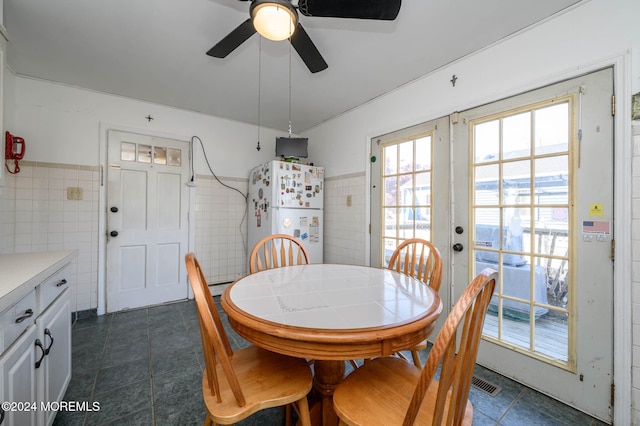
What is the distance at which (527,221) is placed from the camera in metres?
1.74

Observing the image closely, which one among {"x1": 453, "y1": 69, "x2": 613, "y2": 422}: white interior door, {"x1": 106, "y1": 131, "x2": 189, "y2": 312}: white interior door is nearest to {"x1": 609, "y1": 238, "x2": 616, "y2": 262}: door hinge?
{"x1": 453, "y1": 69, "x2": 613, "y2": 422}: white interior door

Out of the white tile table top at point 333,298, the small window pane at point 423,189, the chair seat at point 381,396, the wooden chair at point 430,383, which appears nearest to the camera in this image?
the wooden chair at point 430,383

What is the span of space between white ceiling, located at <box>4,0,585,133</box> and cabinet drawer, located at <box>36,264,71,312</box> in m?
1.71

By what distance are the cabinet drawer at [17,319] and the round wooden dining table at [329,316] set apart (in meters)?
0.71

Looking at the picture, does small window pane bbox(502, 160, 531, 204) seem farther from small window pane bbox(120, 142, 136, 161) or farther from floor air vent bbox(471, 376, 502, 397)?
small window pane bbox(120, 142, 136, 161)

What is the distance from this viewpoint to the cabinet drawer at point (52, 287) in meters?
1.15

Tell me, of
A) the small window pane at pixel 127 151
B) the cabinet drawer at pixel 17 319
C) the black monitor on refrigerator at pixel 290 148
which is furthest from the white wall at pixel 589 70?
the small window pane at pixel 127 151

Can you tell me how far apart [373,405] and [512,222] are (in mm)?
1634

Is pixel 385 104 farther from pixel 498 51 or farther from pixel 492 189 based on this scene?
pixel 492 189

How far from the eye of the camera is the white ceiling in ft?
5.35

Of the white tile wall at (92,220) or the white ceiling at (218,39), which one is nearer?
the white ceiling at (218,39)

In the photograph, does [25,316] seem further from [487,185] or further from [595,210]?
[595,210]

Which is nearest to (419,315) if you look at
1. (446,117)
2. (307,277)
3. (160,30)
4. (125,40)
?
(307,277)

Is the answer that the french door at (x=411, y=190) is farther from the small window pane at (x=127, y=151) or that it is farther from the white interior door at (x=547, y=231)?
the small window pane at (x=127, y=151)
